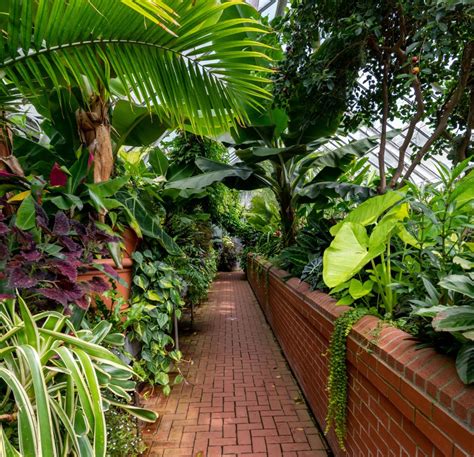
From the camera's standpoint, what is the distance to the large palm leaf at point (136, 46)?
1362mm

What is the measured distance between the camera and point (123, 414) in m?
2.16

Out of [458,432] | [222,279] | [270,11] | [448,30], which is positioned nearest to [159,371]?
[458,432]

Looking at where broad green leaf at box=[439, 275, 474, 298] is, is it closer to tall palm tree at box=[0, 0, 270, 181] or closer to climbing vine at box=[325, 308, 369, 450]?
climbing vine at box=[325, 308, 369, 450]

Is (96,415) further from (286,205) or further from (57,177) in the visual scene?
(286,205)

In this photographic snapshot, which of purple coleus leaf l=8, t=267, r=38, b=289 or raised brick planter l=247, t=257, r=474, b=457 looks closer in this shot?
raised brick planter l=247, t=257, r=474, b=457

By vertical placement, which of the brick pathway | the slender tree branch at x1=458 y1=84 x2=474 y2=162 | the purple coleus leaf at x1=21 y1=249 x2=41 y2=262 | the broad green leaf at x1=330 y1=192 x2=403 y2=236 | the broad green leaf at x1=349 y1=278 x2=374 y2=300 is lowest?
the brick pathway

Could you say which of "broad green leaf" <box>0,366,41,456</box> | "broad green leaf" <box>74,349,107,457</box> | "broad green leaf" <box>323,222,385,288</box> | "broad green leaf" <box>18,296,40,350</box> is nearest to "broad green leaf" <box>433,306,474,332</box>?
"broad green leaf" <box>323,222,385,288</box>

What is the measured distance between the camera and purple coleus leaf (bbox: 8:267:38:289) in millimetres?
1488

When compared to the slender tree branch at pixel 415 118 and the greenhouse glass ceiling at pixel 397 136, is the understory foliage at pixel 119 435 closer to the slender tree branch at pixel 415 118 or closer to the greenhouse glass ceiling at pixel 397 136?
the slender tree branch at pixel 415 118

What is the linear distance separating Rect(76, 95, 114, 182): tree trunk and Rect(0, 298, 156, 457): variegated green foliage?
48.3 inches

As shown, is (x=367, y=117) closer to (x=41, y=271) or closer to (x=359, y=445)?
(x=359, y=445)

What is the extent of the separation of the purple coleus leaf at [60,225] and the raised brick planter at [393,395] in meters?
1.78

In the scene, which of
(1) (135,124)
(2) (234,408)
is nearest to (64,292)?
(1) (135,124)

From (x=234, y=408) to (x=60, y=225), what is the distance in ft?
7.66
